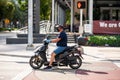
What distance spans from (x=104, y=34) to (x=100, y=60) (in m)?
11.9

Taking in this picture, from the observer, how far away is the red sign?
31.7m

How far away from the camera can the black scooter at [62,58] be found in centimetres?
1566

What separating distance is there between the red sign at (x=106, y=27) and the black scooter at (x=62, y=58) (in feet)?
53.2

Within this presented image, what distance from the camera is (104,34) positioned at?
31.8 m

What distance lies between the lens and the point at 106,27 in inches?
1255

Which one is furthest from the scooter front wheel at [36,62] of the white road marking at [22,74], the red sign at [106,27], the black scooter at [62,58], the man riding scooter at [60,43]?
the red sign at [106,27]

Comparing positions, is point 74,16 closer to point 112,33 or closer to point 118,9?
point 118,9

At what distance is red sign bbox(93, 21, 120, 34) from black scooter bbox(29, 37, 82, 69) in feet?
53.2

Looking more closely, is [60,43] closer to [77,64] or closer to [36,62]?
[77,64]

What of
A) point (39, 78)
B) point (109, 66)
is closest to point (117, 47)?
point (109, 66)

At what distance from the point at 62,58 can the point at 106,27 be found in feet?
54.6

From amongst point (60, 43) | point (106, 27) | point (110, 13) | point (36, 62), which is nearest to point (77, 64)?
point (60, 43)

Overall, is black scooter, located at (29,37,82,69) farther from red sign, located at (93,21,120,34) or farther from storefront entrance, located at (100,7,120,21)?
storefront entrance, located at (100,7,120,21)

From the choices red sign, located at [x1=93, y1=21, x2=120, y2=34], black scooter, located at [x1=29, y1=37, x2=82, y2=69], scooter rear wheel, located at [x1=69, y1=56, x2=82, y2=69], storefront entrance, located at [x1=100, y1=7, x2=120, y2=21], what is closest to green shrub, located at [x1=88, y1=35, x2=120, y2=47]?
red sign, located at [x1=93, y1=21, x2=120, y2=34]
